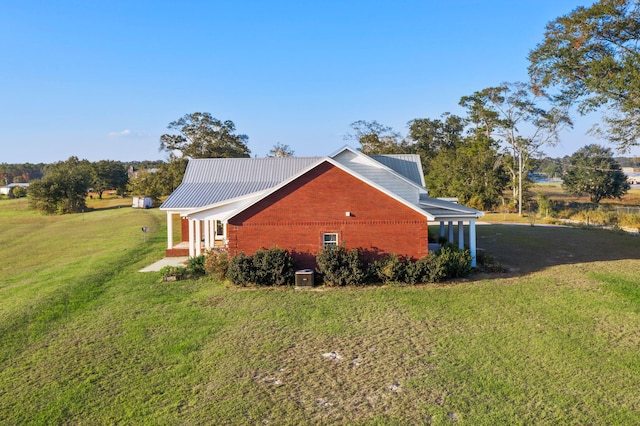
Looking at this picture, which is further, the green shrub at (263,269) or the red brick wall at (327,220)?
the red brick wall at (327,220)

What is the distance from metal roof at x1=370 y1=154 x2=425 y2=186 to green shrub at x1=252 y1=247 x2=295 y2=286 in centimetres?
1116

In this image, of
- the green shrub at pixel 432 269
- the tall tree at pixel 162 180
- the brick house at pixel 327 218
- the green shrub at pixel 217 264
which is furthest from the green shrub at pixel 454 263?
the tall tree at pixel 162 180

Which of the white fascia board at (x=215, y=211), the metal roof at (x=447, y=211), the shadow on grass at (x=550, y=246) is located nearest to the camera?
the metal roof at (x=447, y=211)

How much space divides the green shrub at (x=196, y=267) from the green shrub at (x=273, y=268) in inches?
130

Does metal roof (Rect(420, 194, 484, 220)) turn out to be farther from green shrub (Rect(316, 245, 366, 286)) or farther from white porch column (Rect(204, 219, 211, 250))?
white porch column (Rect(204, 219, 211, 250))

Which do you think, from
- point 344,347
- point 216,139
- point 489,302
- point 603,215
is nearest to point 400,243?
point 489,302

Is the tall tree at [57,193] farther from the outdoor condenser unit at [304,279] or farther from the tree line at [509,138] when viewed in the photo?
the outdoor condenser unit at [304,279]

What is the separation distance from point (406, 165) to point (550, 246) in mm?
9636

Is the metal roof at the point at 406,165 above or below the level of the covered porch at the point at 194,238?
above

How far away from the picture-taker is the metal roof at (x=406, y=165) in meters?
26.7

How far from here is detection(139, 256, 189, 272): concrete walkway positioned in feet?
70.0

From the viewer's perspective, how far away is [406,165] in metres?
27.2

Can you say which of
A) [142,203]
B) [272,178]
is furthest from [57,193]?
[272,178]

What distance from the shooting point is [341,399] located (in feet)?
28.5
